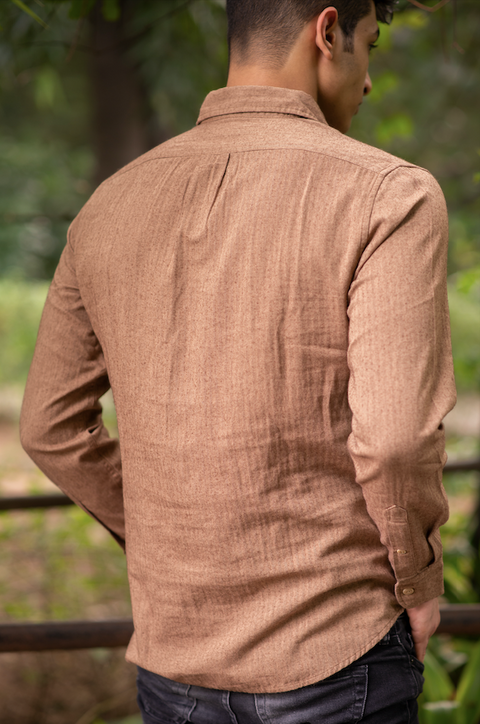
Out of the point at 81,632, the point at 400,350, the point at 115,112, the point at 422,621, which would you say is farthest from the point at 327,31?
the point at 115,112

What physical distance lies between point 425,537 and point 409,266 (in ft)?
1.40

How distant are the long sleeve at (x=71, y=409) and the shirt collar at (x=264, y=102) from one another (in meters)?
0.38

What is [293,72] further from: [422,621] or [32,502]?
[32,502]

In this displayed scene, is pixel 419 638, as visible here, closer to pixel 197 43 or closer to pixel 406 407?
pixel 406 407

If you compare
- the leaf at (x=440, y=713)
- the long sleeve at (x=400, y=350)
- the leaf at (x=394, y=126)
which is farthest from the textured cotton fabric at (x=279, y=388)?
the leaf at (x=394, y=126)

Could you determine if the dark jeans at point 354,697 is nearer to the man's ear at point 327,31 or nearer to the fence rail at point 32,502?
the man's ear at point 327,31

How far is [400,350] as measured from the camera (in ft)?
2.94

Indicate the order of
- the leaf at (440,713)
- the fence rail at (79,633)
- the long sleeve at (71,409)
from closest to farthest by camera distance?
the long sleeve at (71,409)
the fence rail at (79,633)
the leaf at (440,713)

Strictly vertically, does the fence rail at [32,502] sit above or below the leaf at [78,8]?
below

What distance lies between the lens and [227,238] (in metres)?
0.98

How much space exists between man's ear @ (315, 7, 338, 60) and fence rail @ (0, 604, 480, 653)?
1384 millimetres

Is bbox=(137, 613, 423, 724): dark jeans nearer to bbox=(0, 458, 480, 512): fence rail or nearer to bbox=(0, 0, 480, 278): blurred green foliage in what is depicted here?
bbox=(0, 0, 480, 278): blurred green foliage

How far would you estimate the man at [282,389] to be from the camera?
0.92m

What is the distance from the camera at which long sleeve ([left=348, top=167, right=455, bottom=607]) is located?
2.94ft
